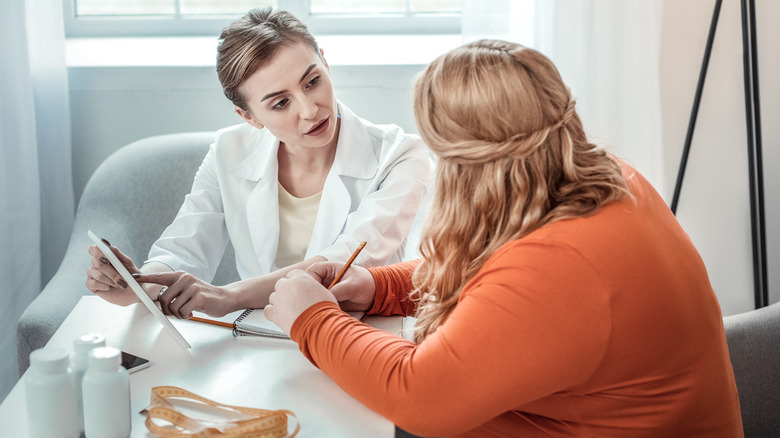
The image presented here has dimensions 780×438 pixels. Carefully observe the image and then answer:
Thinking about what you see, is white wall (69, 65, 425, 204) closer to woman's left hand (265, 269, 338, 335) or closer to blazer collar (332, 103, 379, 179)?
blazer collar (332, 103, 379, 179)

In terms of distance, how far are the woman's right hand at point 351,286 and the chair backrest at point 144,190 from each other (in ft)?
2.93

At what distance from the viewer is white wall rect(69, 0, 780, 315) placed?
2367mm

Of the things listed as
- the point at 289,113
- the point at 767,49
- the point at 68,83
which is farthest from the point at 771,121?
the point at 68,83

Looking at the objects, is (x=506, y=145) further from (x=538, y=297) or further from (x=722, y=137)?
(x=722, y=137)

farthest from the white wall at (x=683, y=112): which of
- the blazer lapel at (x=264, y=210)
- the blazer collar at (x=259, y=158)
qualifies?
the blazer lapel at (x=264, y=210)

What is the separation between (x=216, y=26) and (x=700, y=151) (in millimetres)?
1736

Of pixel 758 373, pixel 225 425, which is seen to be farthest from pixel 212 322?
pixel 758 373

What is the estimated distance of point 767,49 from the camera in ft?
7.70

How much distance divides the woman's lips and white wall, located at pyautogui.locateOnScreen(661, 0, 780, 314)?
1.24 metres

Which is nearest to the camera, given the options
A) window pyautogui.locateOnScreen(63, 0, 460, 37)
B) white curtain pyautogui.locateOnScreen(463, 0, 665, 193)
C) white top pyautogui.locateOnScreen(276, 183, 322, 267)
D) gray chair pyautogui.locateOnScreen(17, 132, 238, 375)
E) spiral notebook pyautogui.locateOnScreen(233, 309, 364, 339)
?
spiral notebook pyautogui.locateOnScreen(233, 309, 364, 339)

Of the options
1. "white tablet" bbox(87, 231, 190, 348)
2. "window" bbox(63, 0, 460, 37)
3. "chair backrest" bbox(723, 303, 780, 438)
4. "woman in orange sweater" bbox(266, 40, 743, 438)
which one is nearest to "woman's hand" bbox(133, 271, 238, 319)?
"white tablet" bbox(87, 231, 190, 348)

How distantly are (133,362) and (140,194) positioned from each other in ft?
3.44

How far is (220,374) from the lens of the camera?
45.2 inches

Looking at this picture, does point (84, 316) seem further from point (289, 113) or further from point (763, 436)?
point (763, 436)
